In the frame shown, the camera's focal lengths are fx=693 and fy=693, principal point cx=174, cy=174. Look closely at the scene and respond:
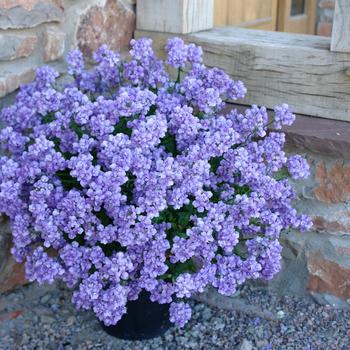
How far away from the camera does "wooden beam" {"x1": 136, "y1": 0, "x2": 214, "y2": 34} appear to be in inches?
106

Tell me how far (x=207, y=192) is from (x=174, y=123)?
Result: 0.27 m

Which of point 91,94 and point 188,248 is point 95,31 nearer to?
point 91,94

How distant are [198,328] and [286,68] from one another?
1.00 metres

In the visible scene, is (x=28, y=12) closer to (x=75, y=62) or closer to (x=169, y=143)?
(x=75, y=62)

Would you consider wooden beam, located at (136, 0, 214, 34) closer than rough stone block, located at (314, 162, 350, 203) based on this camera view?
No

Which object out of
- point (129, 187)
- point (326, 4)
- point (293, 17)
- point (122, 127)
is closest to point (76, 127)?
point (122, 127)

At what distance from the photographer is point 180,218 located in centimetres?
205

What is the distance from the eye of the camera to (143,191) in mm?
1958

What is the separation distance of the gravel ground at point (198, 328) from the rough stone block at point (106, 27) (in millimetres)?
961

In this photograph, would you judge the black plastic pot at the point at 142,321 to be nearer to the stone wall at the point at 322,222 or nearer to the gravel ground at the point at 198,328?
the gravel ground at the point at 198,328

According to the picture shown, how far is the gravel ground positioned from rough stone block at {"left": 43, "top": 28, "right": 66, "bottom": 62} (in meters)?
0.88

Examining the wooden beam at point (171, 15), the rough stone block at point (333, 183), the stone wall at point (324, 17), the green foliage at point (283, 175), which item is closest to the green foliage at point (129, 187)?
the green foliage at point (283, 175)

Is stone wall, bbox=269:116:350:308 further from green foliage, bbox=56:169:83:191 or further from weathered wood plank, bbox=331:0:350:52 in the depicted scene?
green foliage, bbox=56:169:83:191

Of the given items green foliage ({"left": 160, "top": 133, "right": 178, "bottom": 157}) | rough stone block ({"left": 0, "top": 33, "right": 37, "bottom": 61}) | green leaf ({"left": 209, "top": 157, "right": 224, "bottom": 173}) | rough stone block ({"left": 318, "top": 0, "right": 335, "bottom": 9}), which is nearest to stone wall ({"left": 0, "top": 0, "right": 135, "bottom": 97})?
rough stone block ({"left": 0, "top": 33, "right": 37, "bottom": 61})
